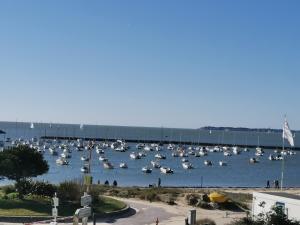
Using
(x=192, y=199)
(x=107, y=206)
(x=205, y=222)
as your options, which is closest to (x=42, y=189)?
(x=107, y=206)

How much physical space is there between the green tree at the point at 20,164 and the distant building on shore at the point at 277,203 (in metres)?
16.5

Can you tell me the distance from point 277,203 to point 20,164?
1906cm

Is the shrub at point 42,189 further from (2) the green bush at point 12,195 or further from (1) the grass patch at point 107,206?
(1) the grass patch at point 107,206

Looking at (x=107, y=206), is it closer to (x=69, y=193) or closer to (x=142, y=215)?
(x=142, y=215)

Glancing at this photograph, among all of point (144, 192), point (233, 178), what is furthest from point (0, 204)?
point (233, 178)

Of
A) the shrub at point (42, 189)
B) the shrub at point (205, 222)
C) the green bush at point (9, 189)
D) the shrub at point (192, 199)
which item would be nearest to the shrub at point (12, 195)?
the shrub at point (42, 189)

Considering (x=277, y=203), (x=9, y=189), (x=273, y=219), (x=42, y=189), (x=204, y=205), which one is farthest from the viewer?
(x=204, y=205)

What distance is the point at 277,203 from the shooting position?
3581 cm

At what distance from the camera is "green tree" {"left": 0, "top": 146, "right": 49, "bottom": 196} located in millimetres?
43281

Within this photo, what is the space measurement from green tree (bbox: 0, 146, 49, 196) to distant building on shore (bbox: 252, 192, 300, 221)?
54.2ft

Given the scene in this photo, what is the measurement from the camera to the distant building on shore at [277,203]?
34.4 metres

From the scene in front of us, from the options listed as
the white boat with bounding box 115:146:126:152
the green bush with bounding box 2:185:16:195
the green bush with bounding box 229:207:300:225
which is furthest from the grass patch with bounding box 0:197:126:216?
the white boat with bounding box 115:146:126:152

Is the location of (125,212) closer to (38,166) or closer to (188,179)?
(38,166)

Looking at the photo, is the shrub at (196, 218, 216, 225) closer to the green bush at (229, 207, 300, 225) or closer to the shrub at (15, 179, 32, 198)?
the green bush at (229, 207, 300, 225)
